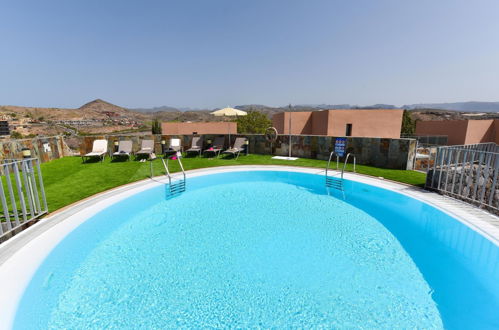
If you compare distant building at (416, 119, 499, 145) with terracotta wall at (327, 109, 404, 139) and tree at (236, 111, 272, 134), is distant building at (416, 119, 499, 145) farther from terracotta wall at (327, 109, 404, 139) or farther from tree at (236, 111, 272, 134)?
tree at (236, 111, 272, 134)

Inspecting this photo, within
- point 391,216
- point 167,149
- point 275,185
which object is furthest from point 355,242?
point 167,149

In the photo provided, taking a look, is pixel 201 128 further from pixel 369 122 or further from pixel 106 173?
pixel 106 173

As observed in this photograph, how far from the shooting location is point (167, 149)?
12.7 m

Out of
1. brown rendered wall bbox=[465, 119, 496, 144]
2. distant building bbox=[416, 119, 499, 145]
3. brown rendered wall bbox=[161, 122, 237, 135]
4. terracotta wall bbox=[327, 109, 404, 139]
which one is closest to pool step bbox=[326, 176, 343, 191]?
terracotta wall bbox=[327, 109, 404, 139]

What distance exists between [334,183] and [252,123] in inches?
1437

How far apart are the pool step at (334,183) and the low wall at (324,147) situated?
2.85 meters

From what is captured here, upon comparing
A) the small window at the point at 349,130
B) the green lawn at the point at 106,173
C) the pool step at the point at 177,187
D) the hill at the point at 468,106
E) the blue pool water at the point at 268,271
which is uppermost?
the hill at the point at 468,106

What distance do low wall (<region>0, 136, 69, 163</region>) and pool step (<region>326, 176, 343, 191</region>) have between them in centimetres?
1277

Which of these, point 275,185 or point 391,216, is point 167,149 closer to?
point 275,185

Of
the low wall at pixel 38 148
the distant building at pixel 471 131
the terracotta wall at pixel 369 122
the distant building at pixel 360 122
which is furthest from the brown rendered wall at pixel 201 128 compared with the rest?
the distant building at pixel 471 131

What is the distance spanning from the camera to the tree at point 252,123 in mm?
42125

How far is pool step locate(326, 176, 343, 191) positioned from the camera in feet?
26.2

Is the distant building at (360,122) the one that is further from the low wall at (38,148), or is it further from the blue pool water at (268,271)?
the low wall at (38,148)

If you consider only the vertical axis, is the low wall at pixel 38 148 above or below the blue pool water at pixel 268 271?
above
